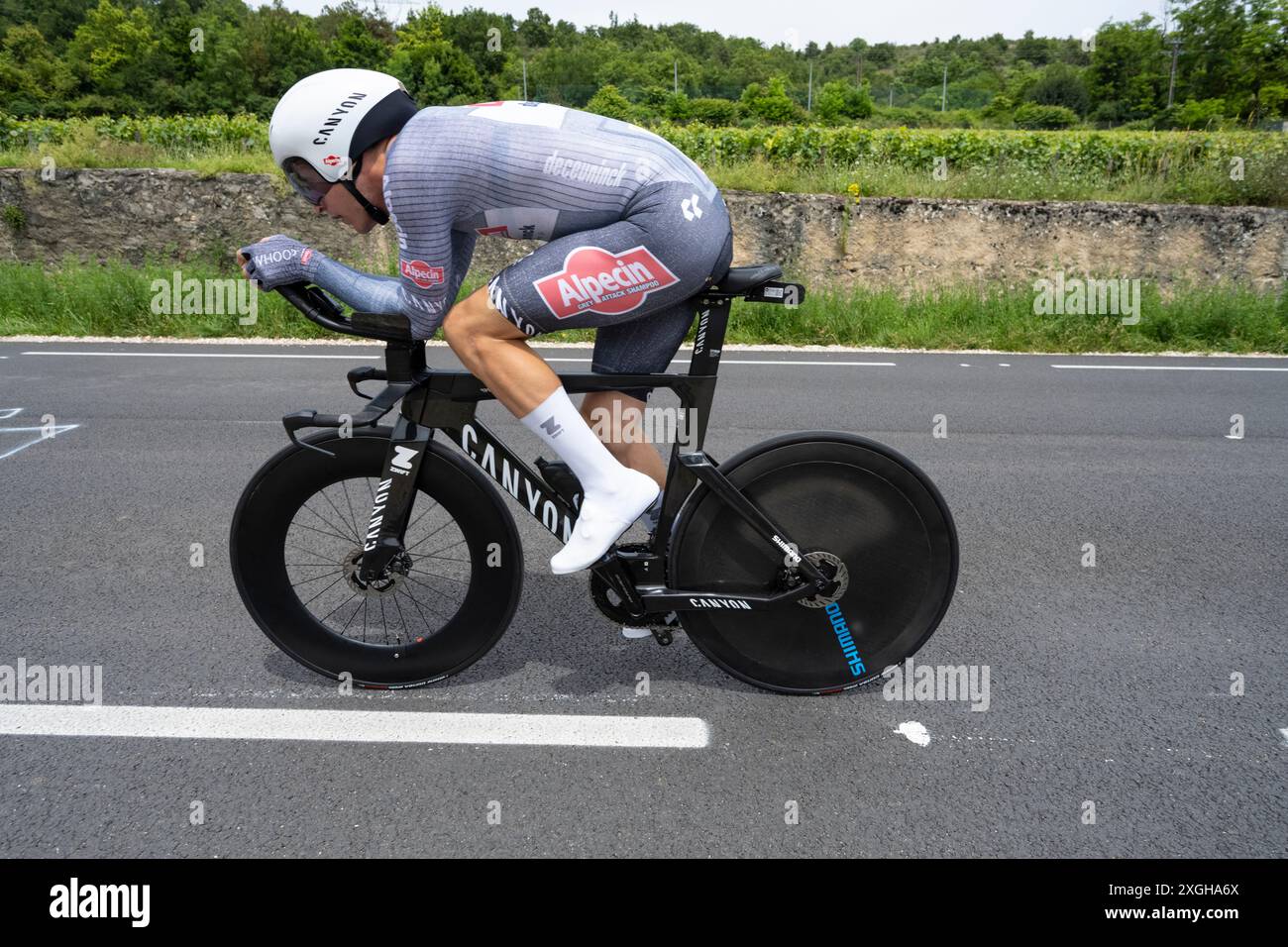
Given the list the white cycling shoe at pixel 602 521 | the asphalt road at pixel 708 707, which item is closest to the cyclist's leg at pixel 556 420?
the white cycling shoe at pixel 602 521

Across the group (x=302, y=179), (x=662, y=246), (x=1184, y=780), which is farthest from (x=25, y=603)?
(x=1184, y=780)

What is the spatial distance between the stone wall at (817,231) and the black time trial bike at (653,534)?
10467 mm

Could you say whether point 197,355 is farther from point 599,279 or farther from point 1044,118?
point 1044,118

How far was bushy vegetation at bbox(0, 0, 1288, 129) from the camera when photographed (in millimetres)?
50531

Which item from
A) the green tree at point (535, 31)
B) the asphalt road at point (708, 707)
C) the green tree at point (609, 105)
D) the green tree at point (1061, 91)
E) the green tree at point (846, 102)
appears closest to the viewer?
the asphalt road at point (708, 707)

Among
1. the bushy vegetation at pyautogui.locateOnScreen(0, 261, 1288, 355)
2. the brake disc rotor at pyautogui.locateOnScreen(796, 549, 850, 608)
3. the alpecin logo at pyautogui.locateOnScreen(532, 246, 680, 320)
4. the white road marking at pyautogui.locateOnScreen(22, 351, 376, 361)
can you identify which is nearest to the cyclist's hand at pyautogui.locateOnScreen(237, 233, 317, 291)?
the alpecin logo at pyautogui.locateOnScreen(532, 246, 680, 320)

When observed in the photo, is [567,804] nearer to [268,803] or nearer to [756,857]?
[756,857]

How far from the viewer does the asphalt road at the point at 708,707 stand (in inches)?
88.9

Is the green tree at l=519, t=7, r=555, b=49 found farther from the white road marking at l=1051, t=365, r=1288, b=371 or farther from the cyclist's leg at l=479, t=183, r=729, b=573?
the cyclist's leg at l=479, t=183, r=729, b=573

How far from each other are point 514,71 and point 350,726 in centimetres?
6177

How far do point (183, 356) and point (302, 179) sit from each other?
7.09 metres

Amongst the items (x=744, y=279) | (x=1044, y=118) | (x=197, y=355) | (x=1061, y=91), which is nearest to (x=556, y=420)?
(x=744, y=279)

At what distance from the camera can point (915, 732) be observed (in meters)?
2.71

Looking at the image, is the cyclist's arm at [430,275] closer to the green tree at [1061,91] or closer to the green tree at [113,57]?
the green tree at [113,57]
